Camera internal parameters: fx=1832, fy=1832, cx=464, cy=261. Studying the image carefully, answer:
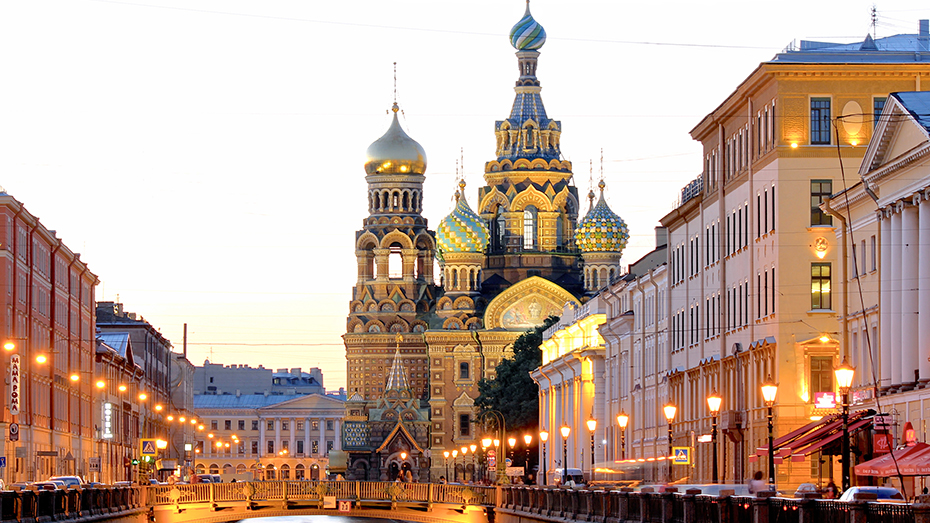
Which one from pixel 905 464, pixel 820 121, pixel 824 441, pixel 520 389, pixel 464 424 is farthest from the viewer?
pixel 464 424

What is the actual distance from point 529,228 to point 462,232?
9688 mm

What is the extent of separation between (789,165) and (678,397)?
66.9 feet

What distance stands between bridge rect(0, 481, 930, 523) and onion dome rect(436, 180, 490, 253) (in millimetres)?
91804

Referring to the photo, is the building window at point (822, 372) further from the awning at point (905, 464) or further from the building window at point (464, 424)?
the building window at point (464, 424)

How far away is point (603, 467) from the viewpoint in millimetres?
75938

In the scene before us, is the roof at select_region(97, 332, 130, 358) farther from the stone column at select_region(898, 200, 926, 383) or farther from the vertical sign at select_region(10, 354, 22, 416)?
the stone column at select_region(898, 200, 926, 383)

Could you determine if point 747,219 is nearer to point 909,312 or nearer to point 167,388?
point 909,312

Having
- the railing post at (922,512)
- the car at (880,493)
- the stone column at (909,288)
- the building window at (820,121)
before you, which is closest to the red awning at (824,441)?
the stone column at (909,288)

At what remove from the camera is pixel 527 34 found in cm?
18500

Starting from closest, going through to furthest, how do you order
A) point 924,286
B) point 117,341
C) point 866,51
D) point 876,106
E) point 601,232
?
1. point 924,286
2. point 876,106
3. point 866,51
4. point 117,341
5. point 601,232

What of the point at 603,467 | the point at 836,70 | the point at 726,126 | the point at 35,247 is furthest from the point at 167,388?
the point at 836,70

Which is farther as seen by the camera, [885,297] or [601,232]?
[601,232]

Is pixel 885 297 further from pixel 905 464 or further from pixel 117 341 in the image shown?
pixel 117 341

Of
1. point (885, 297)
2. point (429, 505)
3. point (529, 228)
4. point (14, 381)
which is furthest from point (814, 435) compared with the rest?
point (529, 228)
